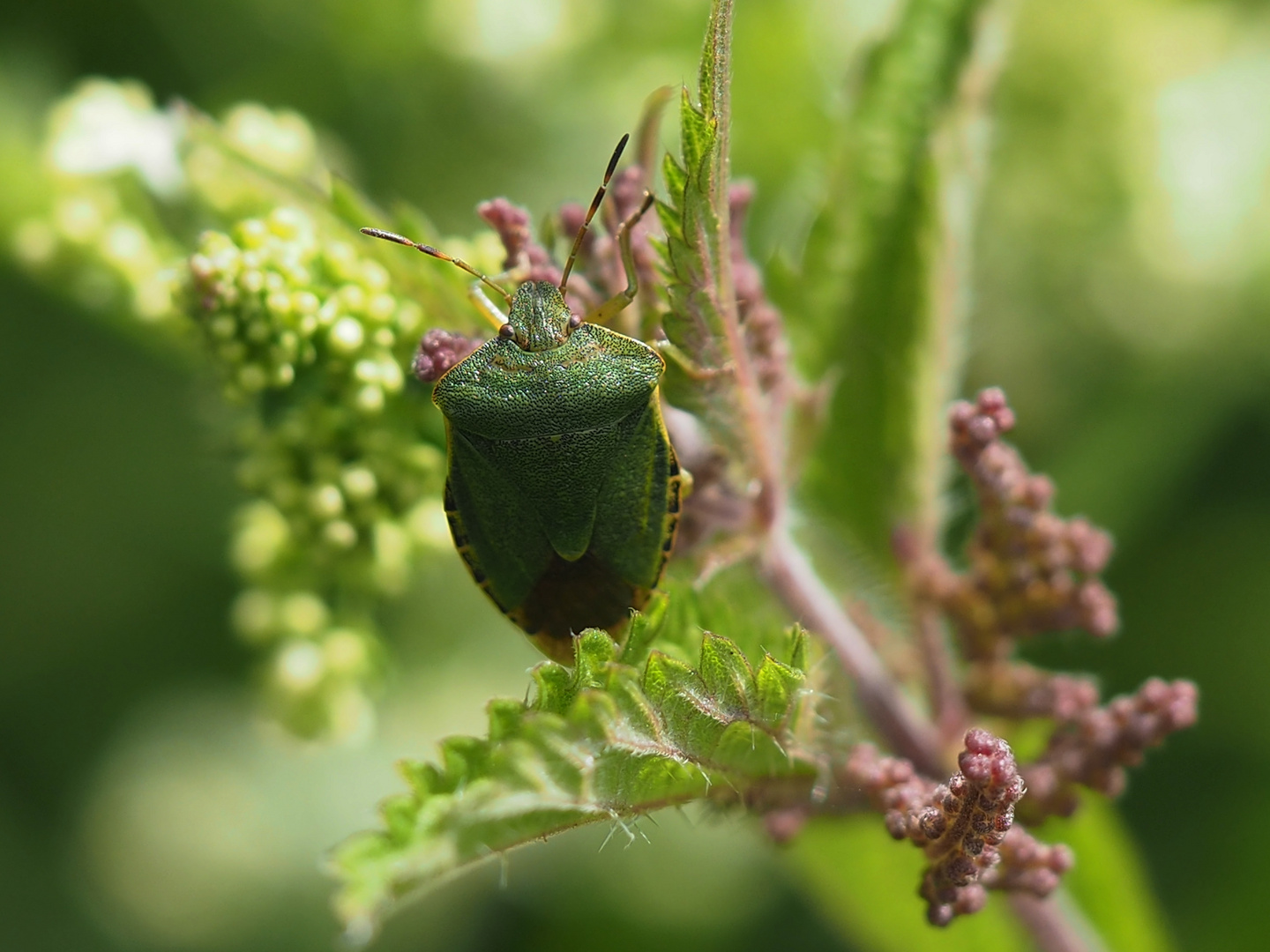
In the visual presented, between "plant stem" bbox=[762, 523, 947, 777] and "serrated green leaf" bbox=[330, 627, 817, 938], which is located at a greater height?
"plant stem" bbox=[762, 523, 947, 777]

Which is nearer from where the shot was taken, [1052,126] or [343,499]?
[343,499]

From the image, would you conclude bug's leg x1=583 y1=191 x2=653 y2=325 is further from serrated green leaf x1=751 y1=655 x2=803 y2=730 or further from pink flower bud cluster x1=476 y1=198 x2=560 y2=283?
serrated green leaf x1=751 y1=655 x2=803 y2=730

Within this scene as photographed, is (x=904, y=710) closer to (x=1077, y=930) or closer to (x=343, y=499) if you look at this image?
(x=1077, y=930)

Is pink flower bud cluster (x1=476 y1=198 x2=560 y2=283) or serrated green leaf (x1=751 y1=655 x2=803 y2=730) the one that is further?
pink flower bud cluster (x1=476 y1=198 x2=560 y2=283)

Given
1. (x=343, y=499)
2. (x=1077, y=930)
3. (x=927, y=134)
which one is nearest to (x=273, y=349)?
(x=343, y=499)

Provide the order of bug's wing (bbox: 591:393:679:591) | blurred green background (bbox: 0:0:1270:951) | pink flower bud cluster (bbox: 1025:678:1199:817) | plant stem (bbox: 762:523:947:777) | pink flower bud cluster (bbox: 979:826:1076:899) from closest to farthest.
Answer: pink flower bud cluster (bbox: 979:826:1076:899) → pink flower bud cluster (bbox: 1025:678:1199:817) → bug's wing (bbox: 591:393:679:591) → plant stem (bbox: 762:523:947:777) → blurred green background (bbox: 0:0:1270:951)

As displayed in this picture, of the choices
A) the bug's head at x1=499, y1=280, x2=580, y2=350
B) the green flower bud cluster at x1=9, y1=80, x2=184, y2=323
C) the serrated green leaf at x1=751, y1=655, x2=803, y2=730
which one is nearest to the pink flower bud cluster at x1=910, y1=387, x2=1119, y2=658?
the serrated green leaf at x1=751, y1=655, x2=803, y2=730

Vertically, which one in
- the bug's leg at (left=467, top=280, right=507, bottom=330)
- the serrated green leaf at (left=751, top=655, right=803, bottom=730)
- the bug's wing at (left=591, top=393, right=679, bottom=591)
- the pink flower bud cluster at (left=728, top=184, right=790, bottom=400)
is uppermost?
the bug's leg at (left=467, top=280, right=507, bottom=330)

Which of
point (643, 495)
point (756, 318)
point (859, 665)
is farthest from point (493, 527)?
point (859, 665)
